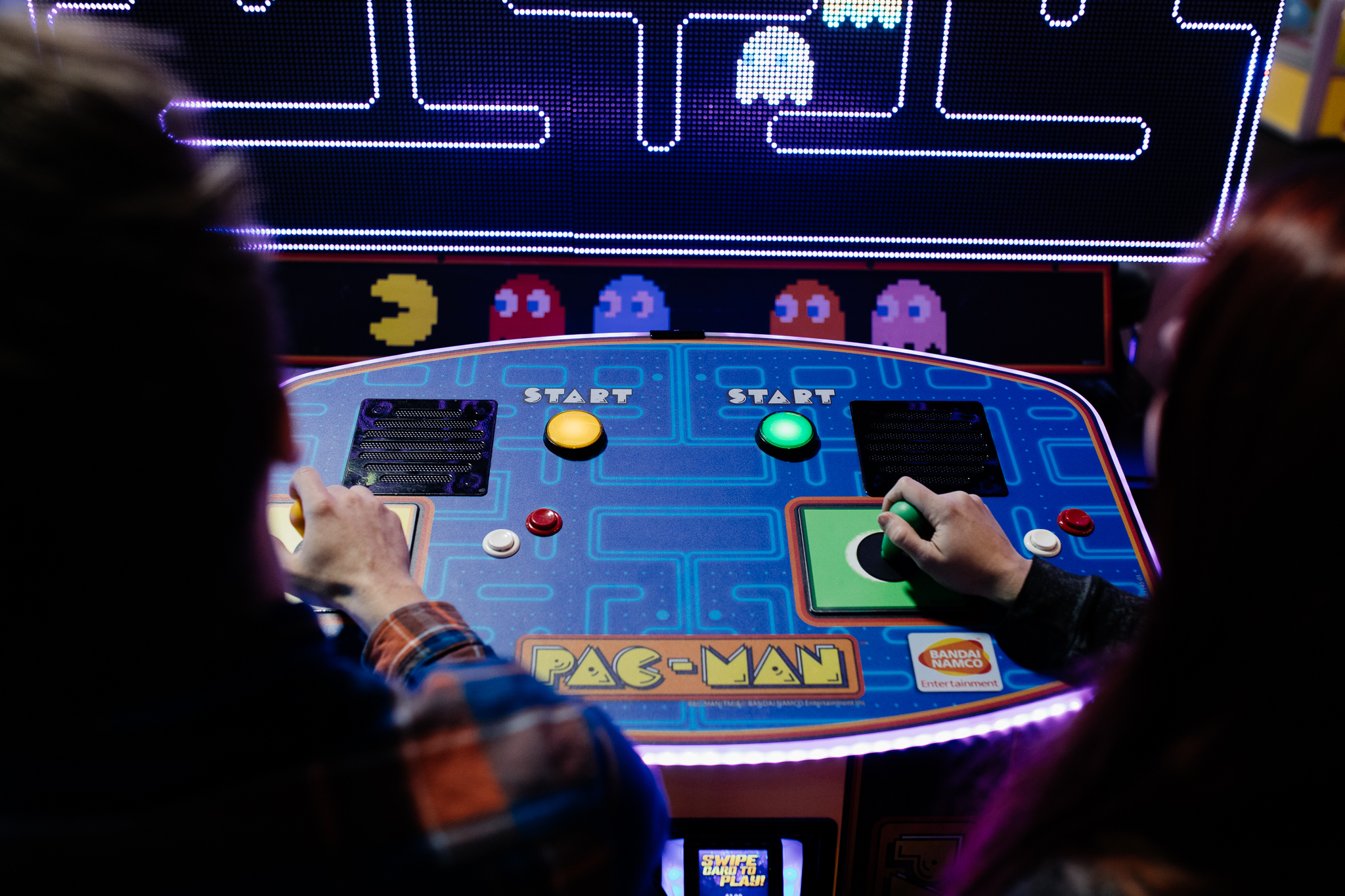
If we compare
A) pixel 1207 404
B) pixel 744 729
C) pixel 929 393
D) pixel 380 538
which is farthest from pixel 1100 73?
pixel 380 538

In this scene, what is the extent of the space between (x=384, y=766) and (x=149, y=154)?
0.40 metres

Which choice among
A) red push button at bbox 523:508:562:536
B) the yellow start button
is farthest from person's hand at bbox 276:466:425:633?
the yellow start button

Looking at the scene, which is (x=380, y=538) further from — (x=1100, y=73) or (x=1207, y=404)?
(x=1100, y=73)

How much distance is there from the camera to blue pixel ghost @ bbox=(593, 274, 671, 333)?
67.7 inches

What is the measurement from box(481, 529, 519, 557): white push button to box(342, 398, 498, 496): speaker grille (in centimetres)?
10

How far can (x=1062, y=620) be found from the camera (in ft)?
3.71

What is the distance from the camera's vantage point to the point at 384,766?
23.2 inches

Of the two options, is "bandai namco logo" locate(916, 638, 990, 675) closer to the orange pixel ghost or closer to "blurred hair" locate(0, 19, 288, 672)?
the orange pixel ghost

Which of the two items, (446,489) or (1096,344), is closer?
(446,489)

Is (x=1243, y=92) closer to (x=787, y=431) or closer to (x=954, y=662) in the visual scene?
(x=787, y=431)

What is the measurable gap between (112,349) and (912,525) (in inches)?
39.0

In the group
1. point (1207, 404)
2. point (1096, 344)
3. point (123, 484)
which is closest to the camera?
point (123, 484)

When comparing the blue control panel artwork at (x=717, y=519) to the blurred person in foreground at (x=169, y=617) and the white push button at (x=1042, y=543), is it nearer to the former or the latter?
the white push button at (x=1042, y=543)

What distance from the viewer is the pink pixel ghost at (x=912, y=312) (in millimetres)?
1738
